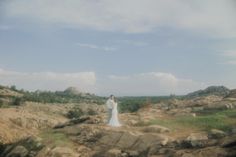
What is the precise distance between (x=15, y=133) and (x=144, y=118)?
1211 cm

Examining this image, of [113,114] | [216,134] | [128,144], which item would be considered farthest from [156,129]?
[216,134]

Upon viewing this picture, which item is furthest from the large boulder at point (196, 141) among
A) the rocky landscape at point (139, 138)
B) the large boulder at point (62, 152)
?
the large boulder at point (62, 152)

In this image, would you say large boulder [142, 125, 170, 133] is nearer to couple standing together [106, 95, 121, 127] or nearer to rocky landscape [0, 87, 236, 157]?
rocky landscape [0, 87, 236, 157]

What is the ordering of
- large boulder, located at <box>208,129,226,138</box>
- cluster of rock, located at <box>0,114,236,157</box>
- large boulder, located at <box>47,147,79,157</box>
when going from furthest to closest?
large boulder, located at <box>47,147,79,157</box> < large boulder, located at <box>208,129,226,138</box> < cluster of rock, located at <box>0,114,236,157</box>

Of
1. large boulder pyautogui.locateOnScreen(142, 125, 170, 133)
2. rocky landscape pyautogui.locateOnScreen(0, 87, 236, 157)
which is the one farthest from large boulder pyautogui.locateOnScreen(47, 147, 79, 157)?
large boulder pyautogui.locateOnScreen(142, 125, 170, 133)

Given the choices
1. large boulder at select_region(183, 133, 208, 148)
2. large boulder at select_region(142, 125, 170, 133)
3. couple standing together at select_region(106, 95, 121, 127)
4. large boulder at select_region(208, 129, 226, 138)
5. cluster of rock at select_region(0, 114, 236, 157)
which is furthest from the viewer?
couple standing together at select_region(106, 95, 121, 127)

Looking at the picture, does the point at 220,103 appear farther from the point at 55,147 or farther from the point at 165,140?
the point at 55,147

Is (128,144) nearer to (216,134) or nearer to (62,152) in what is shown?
(62,152)

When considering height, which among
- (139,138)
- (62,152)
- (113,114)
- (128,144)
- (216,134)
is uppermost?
(113,114)

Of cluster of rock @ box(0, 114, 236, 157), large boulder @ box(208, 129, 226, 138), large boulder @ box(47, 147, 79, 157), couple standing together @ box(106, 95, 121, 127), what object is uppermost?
couple standing together @ box(106, 95, 121, 127)

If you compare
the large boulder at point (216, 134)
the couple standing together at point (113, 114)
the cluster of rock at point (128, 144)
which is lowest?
the cluster of rock at point (128, 144)

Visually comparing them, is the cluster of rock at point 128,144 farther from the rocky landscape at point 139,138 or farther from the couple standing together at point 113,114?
the couple standing together at point 113,114

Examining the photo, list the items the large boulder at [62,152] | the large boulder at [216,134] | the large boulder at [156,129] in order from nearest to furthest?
1. the large boulder at [216,134]
2. the large boulder at [62,152]
3. the large boulder at [156,129]

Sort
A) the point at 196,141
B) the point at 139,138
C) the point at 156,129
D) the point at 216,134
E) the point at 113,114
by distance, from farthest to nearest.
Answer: the point at 113,114 < the point at 156,129 < the point at 139,138 < the point at 216,134 < the point at 196,141
